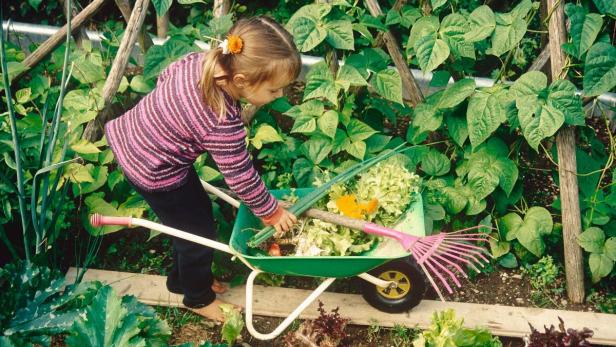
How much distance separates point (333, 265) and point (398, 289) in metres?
0.60

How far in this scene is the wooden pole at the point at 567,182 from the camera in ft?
8.21

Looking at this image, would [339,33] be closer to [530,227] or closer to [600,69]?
[600,69]

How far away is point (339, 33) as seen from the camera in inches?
106

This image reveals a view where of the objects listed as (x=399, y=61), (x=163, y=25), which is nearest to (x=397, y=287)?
(x=399, y=61)

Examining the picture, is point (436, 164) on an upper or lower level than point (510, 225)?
upper

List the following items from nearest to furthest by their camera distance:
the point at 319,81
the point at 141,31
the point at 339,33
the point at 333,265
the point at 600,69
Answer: the point at 333,265
the point at 600,69
the point at 339,33
the point at 319,81
the point at 141,31

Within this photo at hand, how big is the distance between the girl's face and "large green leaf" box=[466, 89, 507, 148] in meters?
0.93

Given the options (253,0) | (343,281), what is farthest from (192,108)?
(253,0)

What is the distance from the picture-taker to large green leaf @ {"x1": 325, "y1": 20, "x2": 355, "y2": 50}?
8.80 ft

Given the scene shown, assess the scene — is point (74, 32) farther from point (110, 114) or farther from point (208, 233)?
point (208, 233)

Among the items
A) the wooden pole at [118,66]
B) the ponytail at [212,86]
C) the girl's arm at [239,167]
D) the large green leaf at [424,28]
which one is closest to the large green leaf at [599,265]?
the large green leaf at [424,28]

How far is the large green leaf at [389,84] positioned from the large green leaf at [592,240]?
98cm

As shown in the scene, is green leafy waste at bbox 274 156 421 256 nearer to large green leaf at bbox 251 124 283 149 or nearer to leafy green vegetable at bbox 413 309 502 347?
leafy green vegetable at bbox 413 309 502 347

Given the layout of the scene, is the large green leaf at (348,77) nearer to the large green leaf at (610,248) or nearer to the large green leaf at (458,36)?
the large green leaf at (458,36)
